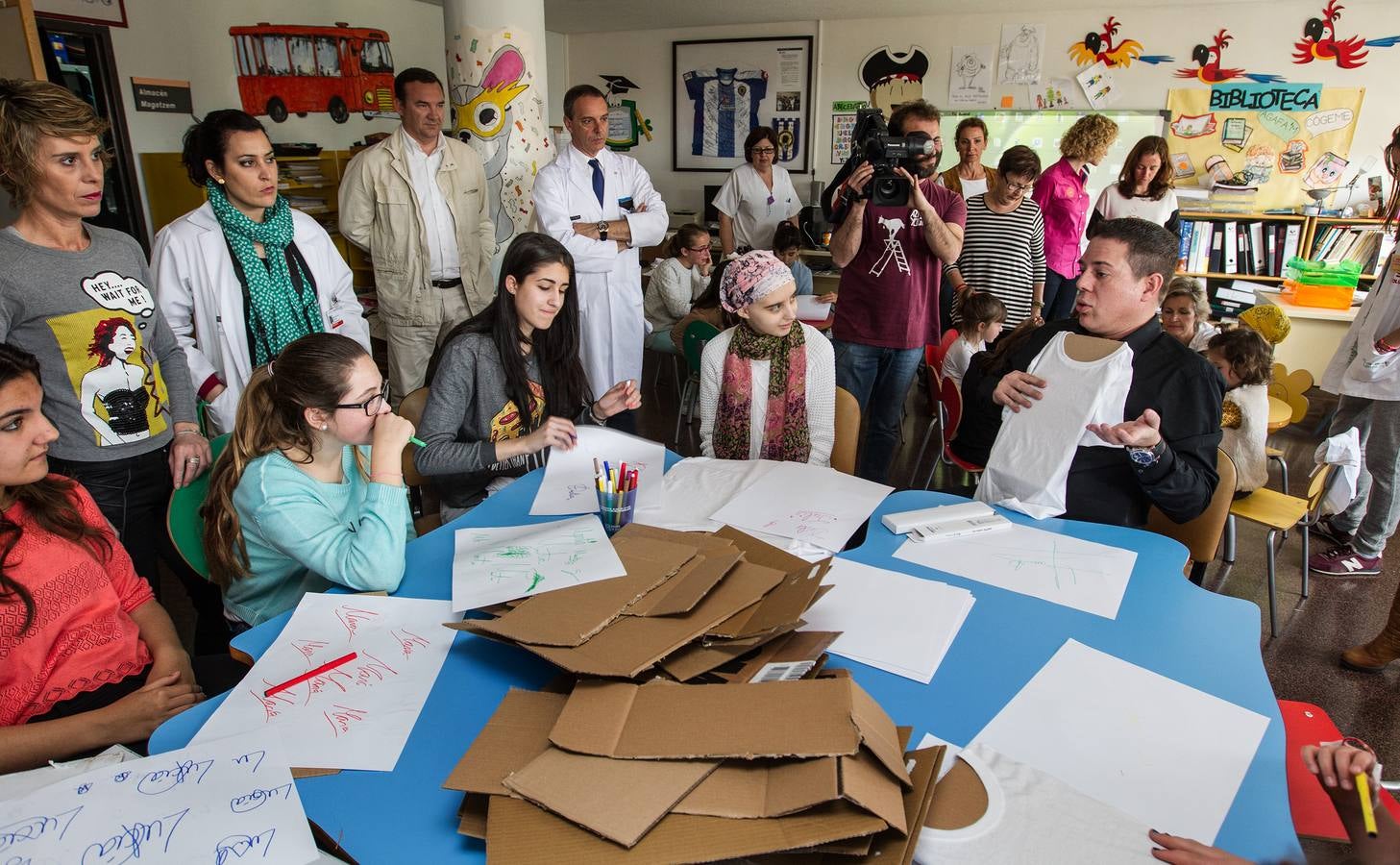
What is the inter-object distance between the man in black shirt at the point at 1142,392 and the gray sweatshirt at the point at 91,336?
1.97 meters

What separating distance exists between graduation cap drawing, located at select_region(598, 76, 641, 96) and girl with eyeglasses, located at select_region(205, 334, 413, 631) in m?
6.82

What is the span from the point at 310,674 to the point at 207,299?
1.53m

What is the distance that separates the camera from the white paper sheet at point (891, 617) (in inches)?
48.3

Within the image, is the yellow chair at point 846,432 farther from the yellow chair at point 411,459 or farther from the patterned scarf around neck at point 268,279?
the patterned scarf around neck at point 268,279

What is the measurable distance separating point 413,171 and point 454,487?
1.77 metres

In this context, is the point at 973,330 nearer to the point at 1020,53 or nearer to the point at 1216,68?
the point at 1020,53

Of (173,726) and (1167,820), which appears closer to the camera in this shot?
(1167,820)

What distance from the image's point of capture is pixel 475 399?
213 cm

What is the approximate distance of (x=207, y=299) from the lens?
7.41ft

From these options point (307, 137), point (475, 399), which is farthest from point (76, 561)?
point (307, 137)

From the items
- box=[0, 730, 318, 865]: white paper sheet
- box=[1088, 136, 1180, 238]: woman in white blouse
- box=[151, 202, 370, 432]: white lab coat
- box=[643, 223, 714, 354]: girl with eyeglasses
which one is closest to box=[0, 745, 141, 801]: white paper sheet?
box=[0, 730, 318, 865]: white paper sheet

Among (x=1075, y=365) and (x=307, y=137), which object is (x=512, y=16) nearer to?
(x=307, y=137)

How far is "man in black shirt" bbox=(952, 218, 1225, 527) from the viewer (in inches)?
68.9

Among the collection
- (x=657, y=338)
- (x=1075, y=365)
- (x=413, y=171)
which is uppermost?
(x=413, y=171)
